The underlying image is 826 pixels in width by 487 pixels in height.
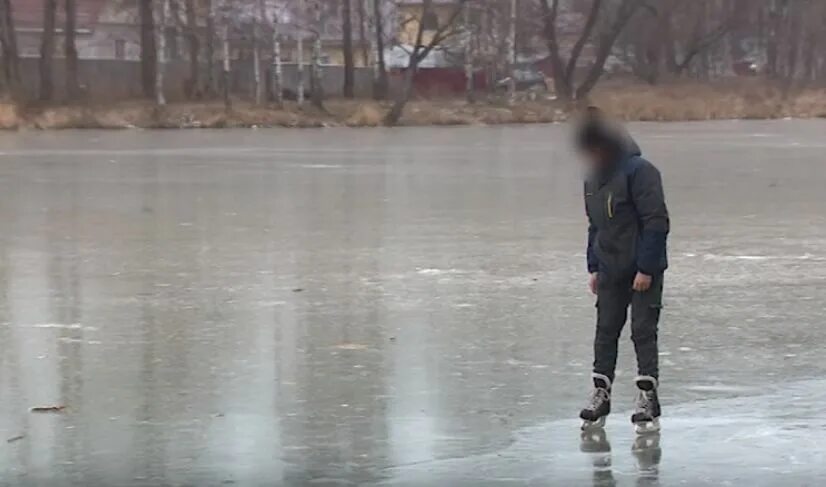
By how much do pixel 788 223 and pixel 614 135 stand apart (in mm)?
9896

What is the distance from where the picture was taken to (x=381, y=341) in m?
9.62

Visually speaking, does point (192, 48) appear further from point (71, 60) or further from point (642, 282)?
point (642, 282)

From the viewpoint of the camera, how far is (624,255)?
720 centimetres

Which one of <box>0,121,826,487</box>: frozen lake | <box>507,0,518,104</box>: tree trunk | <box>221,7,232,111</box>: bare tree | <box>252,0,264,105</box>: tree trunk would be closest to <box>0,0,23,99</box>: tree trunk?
<box>221,7,232,111</box>: bare tree

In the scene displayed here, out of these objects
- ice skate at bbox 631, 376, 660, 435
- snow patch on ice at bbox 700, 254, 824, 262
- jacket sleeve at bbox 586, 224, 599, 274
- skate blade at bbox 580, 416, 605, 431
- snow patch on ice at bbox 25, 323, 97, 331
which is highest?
jacket sleeve at bbox 586, 224, 599, 274

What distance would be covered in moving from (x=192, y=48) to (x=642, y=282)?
1964 inches

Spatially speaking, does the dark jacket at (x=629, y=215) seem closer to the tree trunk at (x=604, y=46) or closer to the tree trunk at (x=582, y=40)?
the tree trunk at (x=604, y=46)

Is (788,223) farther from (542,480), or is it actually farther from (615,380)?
(542,480)

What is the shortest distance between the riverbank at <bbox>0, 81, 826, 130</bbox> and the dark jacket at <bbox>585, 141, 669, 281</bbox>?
3482 centimetres

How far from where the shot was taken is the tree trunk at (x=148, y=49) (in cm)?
5566

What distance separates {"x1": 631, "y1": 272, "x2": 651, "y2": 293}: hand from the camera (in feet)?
23.4

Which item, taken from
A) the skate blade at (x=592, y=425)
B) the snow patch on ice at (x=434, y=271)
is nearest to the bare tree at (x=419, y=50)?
the snow patch on ice at (x=434, y=271)

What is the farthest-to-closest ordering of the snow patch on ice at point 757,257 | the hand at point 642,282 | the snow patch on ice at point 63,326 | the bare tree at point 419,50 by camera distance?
the bare tree at point 419,50 → the snow patch on ice at point 757,257 → the snow patch on ice at point 63,326 → the hand at point 642,282

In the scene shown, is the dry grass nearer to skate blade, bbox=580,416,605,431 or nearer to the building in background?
the building in background
